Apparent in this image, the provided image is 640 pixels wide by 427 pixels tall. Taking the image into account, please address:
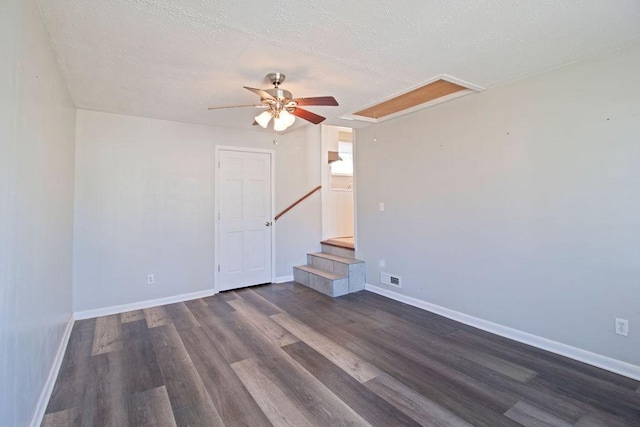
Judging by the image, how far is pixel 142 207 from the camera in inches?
153

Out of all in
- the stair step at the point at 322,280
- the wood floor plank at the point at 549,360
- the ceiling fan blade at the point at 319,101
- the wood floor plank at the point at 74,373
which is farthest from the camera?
the stair step at the point at 322,280

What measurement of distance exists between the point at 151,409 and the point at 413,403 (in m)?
1.66

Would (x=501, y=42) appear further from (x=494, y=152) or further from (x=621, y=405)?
(x=621, y=405)

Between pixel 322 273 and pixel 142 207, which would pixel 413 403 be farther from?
pixel 142 207

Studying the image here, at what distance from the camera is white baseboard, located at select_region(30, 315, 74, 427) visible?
5.95 ft

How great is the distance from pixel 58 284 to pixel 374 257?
350 cm

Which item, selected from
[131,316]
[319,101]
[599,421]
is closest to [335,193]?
[319,101]

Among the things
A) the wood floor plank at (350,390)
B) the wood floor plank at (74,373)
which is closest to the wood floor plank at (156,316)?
the wood floor plank at (74,373)

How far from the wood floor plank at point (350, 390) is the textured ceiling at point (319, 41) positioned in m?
2.40

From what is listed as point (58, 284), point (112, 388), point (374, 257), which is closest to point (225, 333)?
point (112, 388)

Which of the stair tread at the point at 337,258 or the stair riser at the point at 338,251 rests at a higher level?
the stair riser at the point at 338,251

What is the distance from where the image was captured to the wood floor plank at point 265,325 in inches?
116

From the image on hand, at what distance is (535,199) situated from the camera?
8.95 ft

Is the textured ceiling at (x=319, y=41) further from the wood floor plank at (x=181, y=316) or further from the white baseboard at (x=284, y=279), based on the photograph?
the white baseboard at (x=284, y=279)
